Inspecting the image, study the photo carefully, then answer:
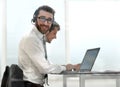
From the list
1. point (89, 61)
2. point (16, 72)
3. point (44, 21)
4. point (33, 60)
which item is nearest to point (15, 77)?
point (16, 72)

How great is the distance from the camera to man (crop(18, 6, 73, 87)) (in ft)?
8.00

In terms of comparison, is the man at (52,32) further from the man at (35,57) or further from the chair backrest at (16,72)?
the chair backrest at (16,72)

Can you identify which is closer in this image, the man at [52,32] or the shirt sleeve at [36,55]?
the shirt sleeve at [36,55]

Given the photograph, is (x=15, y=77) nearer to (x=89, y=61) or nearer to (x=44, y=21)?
(x=44, y=21)

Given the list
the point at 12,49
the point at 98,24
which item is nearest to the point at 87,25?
the point at 98,24

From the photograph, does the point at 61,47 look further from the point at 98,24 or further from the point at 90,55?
the point at 90,55

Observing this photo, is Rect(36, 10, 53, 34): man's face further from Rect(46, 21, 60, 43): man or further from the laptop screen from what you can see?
the laptop screen

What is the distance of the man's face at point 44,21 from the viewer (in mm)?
2538

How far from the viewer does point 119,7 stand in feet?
16.0

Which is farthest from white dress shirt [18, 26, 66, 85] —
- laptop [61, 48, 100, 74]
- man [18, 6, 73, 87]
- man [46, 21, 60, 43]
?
laptop [61, 48, 100, 74]

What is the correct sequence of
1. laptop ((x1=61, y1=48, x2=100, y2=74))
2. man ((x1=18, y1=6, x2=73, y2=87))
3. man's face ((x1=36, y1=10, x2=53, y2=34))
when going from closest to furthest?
1. man ((x1=18, y1=6, x2=73, y2=87))
2. man's face ((x1=36, y1=10, x2=53, y2=34))
3. laptop ((x1=61, y1=48, x2=100, y2=74))

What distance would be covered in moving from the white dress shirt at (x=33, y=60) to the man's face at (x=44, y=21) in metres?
0.09

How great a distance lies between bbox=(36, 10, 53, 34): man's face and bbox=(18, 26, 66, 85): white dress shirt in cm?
9

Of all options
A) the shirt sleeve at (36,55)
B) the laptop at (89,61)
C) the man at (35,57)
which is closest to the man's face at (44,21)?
the man at (35,57)
